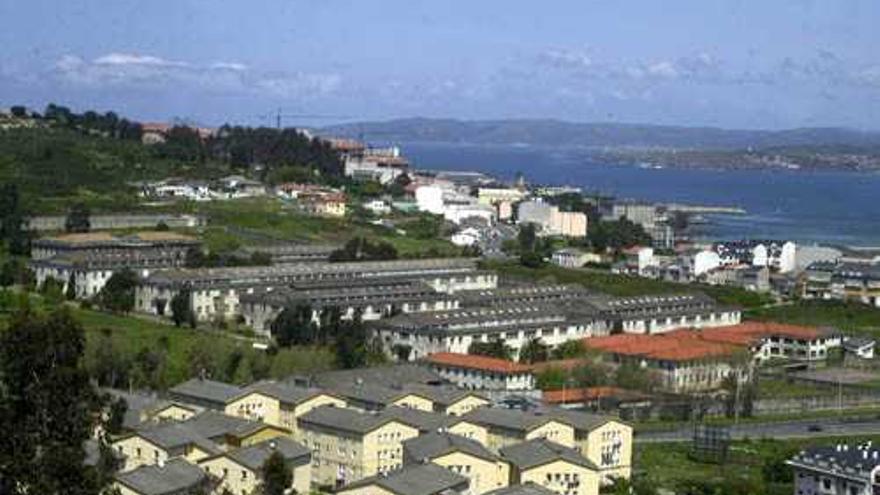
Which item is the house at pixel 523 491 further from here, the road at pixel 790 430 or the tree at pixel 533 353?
the tree at pixel 533 353

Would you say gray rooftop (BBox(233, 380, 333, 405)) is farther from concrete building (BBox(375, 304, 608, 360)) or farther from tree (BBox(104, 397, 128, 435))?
concrete building (BBox(375, 304, 608, 360))

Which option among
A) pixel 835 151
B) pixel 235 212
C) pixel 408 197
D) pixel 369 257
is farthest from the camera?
pixel 835 151

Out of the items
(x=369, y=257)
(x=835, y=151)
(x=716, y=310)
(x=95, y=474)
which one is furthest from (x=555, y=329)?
(x=835, y=151)

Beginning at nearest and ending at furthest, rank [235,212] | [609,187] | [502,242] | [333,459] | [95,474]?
[95,474] → [333,459] → [235,212] → [502,242] → [609,187]

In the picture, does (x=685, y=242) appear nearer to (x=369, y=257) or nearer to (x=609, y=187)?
(x=369, y=257)

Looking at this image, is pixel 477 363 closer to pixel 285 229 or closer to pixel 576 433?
pixel 576 433

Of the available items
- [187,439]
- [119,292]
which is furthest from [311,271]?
[187,439]

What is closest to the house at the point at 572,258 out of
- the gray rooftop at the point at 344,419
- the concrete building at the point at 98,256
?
the concrete building at the point at 98,256
